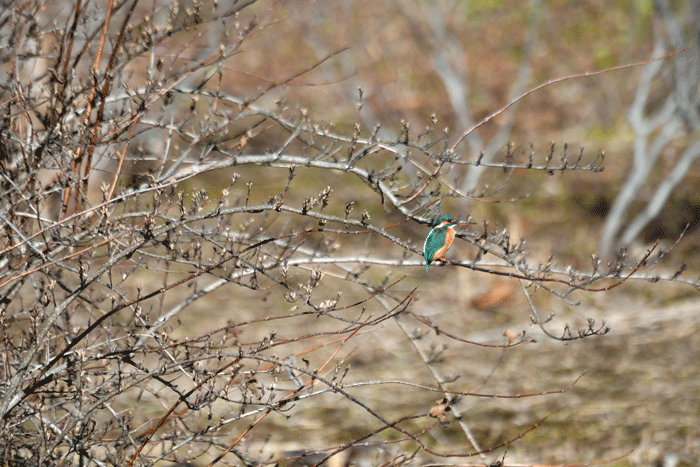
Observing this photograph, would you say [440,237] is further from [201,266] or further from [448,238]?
[201,266]

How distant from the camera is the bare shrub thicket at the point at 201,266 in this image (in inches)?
103

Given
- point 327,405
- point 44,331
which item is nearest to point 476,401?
point 327,405

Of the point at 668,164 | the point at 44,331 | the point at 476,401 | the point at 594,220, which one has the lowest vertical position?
the point at 44,331

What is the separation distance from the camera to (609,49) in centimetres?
1350

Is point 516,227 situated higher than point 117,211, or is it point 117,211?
point 516,227

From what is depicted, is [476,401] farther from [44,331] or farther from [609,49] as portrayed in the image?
[609,49]

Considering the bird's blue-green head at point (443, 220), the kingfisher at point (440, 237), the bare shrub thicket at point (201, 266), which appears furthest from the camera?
the kingfisher at point (440, 237)

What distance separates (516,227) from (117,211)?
473cm

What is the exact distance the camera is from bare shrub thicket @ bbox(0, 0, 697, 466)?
8.57 feet

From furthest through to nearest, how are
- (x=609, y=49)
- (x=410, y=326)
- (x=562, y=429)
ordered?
(x=609, y=49) → (x=410, y=326) → (x=562, y=429)

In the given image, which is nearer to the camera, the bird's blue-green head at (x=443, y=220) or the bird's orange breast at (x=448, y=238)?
the bird's blue-green head at (x=443, y=220)

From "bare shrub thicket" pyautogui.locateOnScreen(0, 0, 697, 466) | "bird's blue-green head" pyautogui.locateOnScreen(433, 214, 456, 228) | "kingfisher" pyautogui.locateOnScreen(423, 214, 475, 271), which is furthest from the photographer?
"kingfisher" pyautogui.locateOnScreen(423, 214, 475, 271)

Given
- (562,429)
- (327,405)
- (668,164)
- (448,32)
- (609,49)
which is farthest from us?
(609,49)

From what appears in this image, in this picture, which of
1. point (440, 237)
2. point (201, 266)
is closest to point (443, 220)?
point (440, 237)
